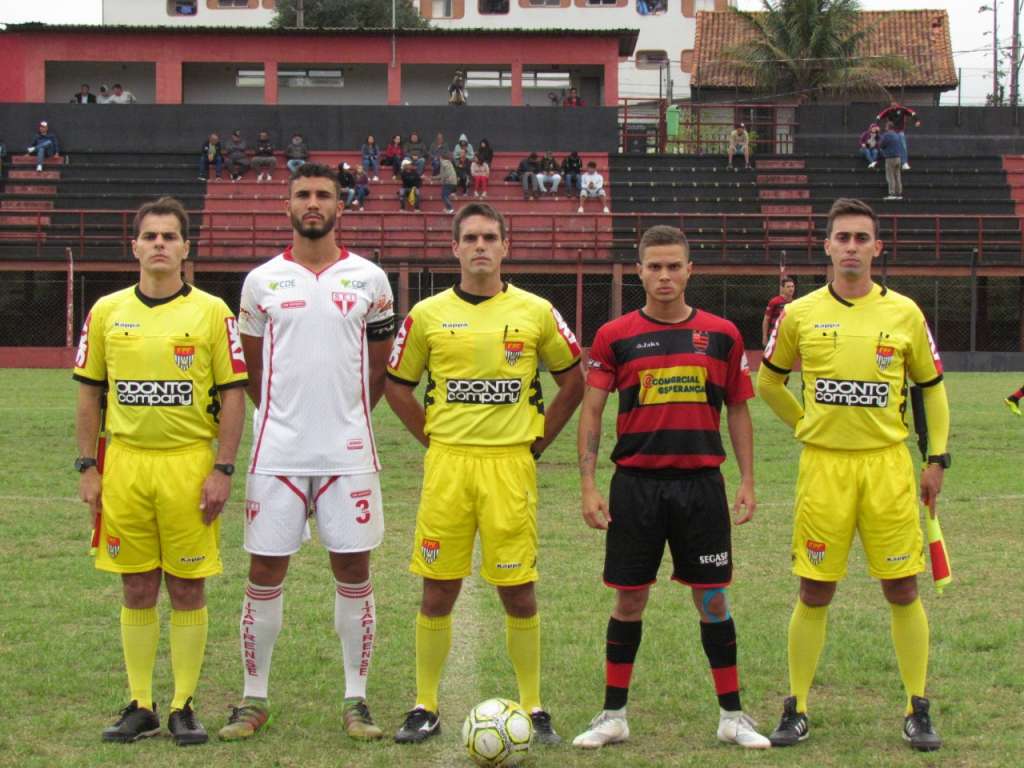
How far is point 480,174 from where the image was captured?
38.1 meters

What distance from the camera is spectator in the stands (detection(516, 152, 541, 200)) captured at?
38.2 metres

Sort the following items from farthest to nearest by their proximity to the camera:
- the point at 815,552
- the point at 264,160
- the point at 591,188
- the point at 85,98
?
the point at 85,98, the point at 264,160, the point at 591,188, the point at 815,552

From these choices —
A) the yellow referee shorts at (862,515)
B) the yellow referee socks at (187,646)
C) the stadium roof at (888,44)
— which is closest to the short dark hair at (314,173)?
the yellow referee socks at (187,646)

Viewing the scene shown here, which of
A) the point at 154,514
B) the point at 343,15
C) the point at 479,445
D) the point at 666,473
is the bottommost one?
the point at 154,514

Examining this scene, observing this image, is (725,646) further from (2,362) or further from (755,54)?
(755,54)

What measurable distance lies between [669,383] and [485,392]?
77 cm

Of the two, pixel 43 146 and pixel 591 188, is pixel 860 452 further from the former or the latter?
Result: pixel 43 146

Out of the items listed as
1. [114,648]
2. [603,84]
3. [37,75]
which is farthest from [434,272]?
[114,648]

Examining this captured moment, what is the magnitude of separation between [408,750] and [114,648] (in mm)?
2151

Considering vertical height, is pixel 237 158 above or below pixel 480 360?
above

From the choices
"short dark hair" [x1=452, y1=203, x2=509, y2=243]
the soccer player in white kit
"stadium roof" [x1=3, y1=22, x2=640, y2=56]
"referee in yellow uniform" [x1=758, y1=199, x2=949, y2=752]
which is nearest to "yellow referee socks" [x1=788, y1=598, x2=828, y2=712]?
"referee in yellow uniform" [x1=758, y1=199, x2=949, y2=752]

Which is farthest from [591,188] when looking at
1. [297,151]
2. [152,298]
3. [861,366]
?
[152,298]

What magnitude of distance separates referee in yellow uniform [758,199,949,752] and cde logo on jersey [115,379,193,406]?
2.61m

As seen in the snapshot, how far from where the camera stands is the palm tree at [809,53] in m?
54.8
